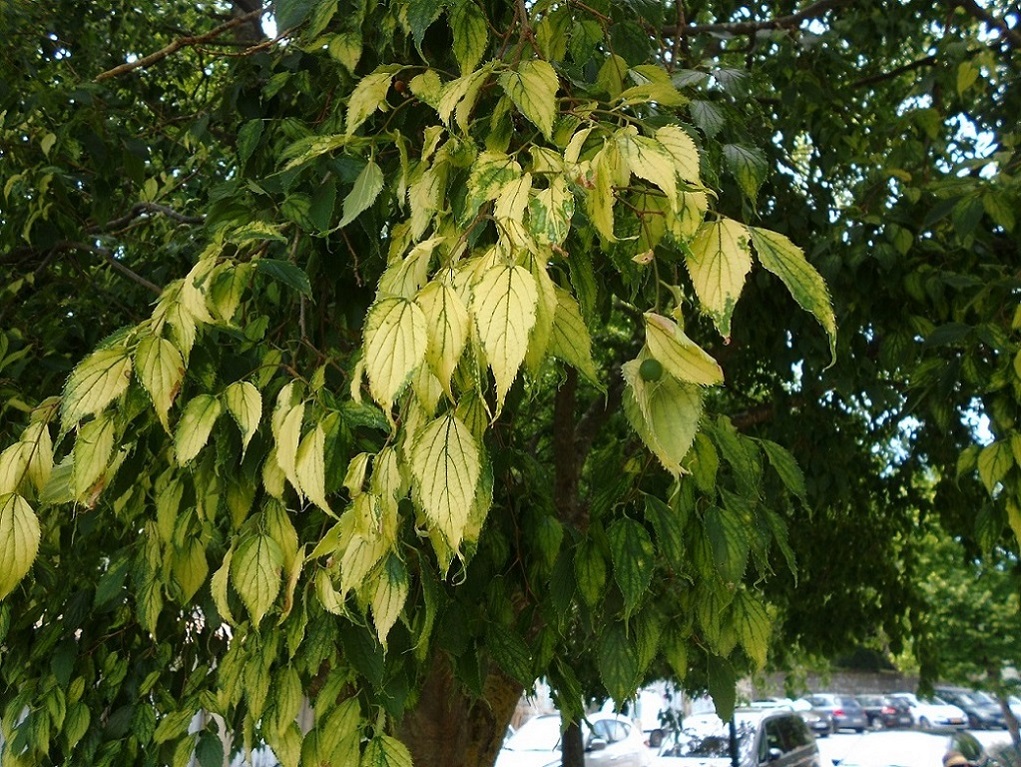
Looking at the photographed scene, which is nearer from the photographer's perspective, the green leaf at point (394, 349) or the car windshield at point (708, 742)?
the green leaf at point (394, 349)

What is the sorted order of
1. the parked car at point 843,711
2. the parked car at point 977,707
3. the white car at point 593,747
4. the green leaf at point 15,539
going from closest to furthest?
the green leaf at point 15,539, the white car at point 593,747, the parked car at point 977,707, the parked car at point 843,711

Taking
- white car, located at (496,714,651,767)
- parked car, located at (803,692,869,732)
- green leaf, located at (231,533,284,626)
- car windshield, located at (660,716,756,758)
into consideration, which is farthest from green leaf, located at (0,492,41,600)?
parked car, located at (803,692,869,732)

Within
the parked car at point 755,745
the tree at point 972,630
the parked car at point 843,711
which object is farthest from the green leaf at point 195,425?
the parked car at point 843,711

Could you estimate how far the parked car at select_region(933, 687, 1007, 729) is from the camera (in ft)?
98.0

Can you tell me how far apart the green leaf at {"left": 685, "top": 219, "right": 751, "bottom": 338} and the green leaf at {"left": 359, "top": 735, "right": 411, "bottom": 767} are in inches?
31.7

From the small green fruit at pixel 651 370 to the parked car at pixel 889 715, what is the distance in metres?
31.5

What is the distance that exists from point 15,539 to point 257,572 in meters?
0.31

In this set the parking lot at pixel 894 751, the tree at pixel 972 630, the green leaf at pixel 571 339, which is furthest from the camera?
the tree at pixel 972 630

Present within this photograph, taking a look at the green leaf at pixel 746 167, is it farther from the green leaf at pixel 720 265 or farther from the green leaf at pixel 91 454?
the green leaf at pixel 91 454

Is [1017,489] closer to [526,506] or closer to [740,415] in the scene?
[526,506]

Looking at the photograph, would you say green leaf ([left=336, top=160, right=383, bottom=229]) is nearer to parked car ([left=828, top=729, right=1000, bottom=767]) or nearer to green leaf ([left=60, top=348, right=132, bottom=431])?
green leaf ([left=60, top=348, right=132, bottom=431])

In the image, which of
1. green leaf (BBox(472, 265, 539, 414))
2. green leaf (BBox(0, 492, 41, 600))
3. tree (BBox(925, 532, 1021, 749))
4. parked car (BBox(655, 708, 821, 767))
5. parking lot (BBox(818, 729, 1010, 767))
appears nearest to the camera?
green leaf (BBox(472, 265, 539, 414))

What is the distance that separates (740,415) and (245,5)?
2.98 metres

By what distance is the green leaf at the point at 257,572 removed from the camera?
4.73 ft
